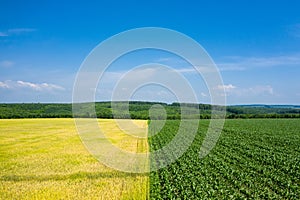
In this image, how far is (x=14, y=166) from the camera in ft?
54.1

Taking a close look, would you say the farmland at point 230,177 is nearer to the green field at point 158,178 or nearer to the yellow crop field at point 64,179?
the green field at point 158,178

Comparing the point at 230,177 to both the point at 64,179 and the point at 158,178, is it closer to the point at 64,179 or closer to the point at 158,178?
the point at 158,178

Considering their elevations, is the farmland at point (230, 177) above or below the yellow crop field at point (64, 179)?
above

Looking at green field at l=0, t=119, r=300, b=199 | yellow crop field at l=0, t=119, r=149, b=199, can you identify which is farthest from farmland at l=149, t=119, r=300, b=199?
yellow crop field at l=0, t=119, r=149, b=199

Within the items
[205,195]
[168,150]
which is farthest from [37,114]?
[205,195]

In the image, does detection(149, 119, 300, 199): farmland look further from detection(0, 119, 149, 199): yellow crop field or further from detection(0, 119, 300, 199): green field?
detection(0, 119, 149, 199): yellow crop field

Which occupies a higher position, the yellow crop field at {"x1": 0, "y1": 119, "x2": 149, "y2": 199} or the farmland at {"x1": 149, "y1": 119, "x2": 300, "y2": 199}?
the farmland at {"x1": 149, "y1": 119, "x2": 300, "y2": 199}

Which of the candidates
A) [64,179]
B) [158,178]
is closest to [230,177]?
[158,178]

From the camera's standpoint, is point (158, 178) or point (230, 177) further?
point (230, 177)

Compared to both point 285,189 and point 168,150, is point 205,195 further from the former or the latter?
point 168,150

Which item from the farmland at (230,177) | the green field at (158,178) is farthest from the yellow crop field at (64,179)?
the farmland at (230,177)

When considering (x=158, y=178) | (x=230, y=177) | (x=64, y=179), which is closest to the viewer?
(x=64, y=179)

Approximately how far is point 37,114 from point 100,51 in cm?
6847

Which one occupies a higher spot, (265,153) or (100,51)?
(100,51)
